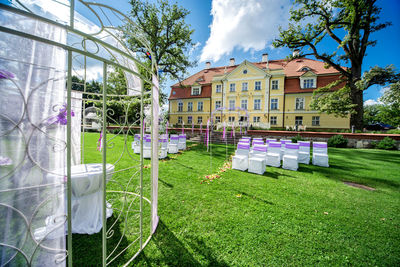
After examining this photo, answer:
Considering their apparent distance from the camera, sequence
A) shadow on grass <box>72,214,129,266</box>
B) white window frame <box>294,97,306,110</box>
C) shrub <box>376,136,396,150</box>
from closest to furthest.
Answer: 1. shadow on grass <box>72,214,129,266</box>
2. shrub <box>376,136,396,150</box>
3. white window frame <box>294,97,306,110</box>

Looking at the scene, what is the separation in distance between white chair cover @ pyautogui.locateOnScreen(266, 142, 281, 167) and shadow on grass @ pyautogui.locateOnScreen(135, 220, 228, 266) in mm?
6042

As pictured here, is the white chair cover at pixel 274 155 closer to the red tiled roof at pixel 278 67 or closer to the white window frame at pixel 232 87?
the red tiled roof at pixel 278 67

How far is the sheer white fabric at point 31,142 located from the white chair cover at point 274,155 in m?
7.72

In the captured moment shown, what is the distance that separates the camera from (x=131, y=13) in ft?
54.5

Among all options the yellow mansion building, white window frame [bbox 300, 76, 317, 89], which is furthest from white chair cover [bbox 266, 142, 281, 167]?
white window frame [bbox 300, 76, 317, 89]

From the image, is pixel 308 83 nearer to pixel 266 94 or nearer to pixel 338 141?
pixel 266 94

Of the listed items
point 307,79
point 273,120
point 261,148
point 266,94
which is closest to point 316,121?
point 273,120

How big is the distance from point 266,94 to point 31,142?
1052 inches

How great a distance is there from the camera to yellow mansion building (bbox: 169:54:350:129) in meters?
22.2

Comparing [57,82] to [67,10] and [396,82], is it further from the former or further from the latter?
[396,82]

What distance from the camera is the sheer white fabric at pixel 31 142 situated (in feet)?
3.61

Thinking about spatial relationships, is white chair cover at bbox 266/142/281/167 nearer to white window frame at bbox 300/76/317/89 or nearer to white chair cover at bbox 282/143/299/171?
white chair cover at bbox 282/143/299/171

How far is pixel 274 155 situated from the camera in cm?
736

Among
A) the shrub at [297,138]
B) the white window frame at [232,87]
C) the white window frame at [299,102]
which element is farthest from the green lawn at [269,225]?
the white window frame at [232,87]
